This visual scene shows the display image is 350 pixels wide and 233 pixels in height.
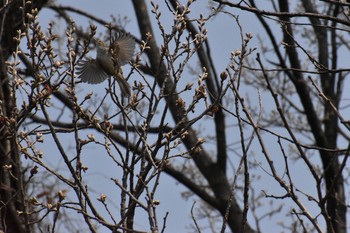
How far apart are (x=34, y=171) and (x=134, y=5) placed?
4637 millimetres

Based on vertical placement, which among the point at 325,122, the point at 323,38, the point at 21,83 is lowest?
the point at 21,83

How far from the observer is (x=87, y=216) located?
2031 mm

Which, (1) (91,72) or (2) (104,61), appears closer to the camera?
(2) (104,61)

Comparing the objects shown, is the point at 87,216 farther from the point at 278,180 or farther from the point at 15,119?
the point at 278,180

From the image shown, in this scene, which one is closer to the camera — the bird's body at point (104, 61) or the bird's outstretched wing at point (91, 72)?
the bird's body at point (104, 61)

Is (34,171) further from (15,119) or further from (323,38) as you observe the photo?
(323,38)

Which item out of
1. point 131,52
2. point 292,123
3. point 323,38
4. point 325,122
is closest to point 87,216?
point 131,52

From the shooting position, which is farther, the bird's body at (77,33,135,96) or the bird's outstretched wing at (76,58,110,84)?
the bird's outstretched wing at (76,58,110,84)

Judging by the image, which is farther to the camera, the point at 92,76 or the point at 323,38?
the point at 323,38

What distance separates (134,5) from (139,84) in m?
4.28

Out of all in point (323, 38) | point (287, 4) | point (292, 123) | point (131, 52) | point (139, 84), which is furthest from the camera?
point (292, 123)

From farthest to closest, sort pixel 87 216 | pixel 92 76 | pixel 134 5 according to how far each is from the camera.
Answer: pixel 134 5, pixel 92 76, pixel 87 216

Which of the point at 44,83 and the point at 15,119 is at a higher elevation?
the point at 44,83

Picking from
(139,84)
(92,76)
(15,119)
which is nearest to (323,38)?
(92,76)
